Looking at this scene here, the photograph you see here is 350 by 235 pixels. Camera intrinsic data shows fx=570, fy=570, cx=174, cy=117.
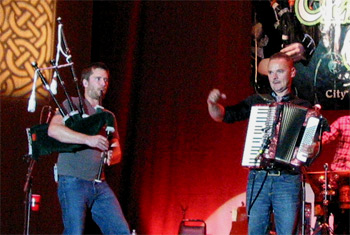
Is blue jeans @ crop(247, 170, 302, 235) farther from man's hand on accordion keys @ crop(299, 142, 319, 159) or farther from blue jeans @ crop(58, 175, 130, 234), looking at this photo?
blue jeans @ crop(58, 175, 130, 234)

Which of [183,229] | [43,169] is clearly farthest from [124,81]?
[183,229]

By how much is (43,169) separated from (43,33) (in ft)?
5.15

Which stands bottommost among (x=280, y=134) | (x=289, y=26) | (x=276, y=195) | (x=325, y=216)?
(x=325, y=216)

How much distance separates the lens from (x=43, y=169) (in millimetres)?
6406

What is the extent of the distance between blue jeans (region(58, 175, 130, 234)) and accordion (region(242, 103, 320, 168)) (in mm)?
982

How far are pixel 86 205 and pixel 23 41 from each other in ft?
10.2

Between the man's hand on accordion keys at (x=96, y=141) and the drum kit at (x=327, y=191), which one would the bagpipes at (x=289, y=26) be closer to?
the drum kit at (x=327, y=191)

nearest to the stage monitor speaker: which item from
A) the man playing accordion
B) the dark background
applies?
the dark background

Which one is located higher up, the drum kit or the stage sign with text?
the stage sign with text

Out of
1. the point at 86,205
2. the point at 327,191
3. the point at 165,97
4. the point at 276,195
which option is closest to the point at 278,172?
the point at 276,195

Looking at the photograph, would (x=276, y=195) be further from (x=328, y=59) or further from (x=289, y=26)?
(x=289, y=26)

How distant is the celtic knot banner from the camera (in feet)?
20.8

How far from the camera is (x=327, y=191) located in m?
5.56

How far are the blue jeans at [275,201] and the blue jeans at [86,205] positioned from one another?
2.95 feet
